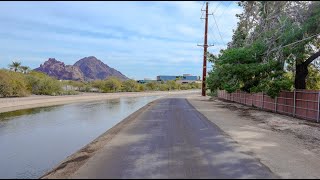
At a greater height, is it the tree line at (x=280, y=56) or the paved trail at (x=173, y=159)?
the tree line at (x=280, y=56)

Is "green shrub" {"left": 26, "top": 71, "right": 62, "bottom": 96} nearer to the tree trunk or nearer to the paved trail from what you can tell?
the tree trunk

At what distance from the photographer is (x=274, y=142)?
48.3 feet

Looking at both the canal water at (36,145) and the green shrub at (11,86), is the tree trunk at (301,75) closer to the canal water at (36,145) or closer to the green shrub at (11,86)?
the canal water at (36,145)

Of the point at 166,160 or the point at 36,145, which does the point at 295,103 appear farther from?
the point at 166,160

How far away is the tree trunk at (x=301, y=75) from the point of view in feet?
95.0

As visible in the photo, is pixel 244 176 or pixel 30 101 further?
pixel 30 101

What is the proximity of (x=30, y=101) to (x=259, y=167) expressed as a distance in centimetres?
4616

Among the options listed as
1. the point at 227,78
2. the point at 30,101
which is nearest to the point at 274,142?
the point at 227,78

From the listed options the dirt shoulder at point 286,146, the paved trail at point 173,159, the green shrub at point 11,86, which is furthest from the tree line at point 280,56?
the green shrub at point 11,86

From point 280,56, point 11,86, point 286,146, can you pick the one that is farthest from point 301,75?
point 11,86

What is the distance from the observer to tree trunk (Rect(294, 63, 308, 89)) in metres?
28.9

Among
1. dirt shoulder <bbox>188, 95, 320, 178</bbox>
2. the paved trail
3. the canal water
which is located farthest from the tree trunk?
the paved trail

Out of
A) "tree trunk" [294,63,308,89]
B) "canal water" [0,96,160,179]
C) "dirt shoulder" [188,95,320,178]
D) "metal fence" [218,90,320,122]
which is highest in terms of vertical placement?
"tree trunk" [294,63,308,89]

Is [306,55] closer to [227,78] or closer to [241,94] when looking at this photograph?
[227,78]
